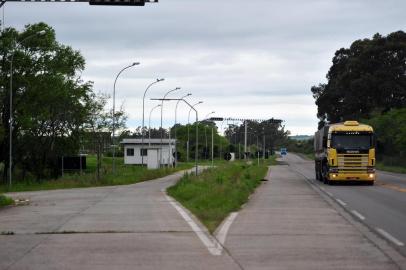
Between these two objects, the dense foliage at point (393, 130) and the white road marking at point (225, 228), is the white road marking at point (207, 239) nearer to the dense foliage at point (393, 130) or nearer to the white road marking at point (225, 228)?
the white road marking at point (225, 228)

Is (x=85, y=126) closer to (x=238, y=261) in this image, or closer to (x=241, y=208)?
(x=241, y=208)

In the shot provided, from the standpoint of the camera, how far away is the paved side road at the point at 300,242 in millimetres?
10109

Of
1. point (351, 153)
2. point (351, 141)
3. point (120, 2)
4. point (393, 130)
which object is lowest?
point (351, 153)

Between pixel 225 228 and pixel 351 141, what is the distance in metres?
22.8

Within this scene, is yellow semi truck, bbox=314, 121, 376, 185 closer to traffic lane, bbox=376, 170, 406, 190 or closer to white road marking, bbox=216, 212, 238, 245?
traffic lane, bbox=376, 170, 406, 190

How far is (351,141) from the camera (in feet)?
119

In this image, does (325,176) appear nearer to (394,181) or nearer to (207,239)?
(394,181)

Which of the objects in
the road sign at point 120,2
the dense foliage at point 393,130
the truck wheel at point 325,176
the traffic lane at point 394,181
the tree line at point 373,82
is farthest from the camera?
the tree line at point 373,82

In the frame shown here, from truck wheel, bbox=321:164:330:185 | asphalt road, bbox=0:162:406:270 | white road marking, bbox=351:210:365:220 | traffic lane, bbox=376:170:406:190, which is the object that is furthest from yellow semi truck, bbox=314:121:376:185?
asphalt road, bbox=0:162:406:270

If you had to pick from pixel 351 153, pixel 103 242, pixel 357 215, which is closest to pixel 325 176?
pixel 351 153

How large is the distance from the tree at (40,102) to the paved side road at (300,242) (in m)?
37.1

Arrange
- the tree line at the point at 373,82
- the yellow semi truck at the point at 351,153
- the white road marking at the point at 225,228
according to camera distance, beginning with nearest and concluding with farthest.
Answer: the white road marking at the point at 225,228 < the yellow semi truck at the point at 351,153 < the tree line at the point at 373,82

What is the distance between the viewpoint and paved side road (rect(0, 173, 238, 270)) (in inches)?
400

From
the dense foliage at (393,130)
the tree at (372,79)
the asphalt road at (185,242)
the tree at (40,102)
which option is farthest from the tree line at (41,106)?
the tree at (372,79)
